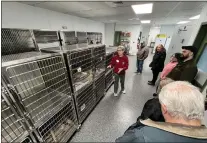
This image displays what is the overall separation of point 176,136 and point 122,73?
2.17 metres

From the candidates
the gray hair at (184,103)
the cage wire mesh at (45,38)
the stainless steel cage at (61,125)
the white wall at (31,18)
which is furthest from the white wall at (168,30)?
the stainless steel cage at (61,125)

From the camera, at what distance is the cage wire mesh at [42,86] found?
1.06 metres

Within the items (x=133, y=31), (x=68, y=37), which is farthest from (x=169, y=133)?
(x=133, y=31)

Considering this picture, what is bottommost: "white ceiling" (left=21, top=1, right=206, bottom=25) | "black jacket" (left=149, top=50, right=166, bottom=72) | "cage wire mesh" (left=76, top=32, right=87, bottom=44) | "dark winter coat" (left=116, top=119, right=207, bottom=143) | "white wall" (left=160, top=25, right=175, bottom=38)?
"black jacket" (left=149, top=50, right=166, bottom=72)

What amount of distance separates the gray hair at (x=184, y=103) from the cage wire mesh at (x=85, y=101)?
141 cm

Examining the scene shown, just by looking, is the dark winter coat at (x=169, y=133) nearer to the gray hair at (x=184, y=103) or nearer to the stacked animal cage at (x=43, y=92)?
the gray hair at (x=184, y=103)

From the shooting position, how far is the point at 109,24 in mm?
8109

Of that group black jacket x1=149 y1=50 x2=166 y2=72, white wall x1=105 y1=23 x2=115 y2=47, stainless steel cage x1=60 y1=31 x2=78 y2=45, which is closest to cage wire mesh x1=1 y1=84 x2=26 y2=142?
stainless steel cage x1=60 y1=31 x2=78 y2=45

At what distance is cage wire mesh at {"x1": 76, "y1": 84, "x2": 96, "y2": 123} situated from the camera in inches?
72.4

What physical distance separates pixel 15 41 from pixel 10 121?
84 centimetres

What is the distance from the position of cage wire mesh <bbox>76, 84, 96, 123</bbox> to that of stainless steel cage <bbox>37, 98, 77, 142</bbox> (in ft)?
0.53

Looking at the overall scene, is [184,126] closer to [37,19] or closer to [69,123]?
[69,123]

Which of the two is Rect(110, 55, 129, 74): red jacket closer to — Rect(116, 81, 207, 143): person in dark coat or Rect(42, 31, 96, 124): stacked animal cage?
Rect(42, 31, 96, 124): stacked animal cage

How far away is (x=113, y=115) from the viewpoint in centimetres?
224
